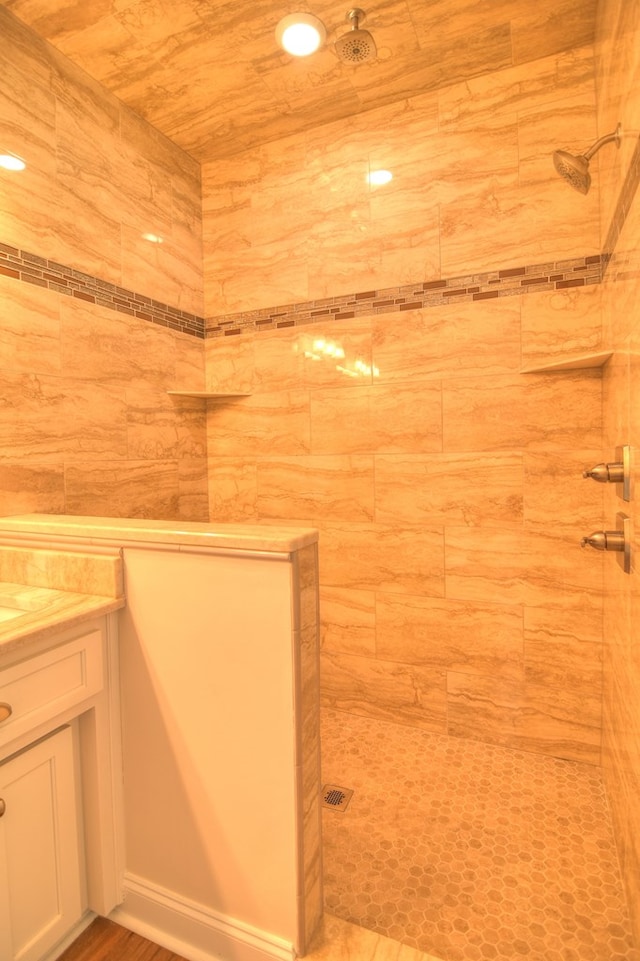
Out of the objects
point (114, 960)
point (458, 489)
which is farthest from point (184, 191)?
point (114, 960)

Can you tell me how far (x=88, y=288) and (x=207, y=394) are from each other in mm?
703

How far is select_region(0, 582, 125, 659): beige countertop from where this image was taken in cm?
98

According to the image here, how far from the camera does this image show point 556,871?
1379 millimetres

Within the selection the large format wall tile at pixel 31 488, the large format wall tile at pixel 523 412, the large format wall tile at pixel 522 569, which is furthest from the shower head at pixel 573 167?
the large format wall tile at pixel 31 488

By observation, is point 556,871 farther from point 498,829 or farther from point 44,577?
point 44,577

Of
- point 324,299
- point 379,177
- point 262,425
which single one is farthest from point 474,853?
point 379,177

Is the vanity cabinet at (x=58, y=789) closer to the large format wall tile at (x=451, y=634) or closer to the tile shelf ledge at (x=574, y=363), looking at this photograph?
the large format wall tile at (x=451, y=634)

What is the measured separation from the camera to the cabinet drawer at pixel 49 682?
100cm

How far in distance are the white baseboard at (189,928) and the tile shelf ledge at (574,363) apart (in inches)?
74.8

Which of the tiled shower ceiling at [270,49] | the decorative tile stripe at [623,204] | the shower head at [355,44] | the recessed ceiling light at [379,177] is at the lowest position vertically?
the decorative tile stripe at [623,204]

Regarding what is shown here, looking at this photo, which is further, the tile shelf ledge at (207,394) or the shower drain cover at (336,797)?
the tile shelf ledge at (207,394)

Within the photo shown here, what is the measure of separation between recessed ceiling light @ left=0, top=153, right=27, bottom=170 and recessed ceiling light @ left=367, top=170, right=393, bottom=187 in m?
1.41

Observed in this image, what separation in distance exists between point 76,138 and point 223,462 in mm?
1509

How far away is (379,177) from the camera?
215 centimetres
